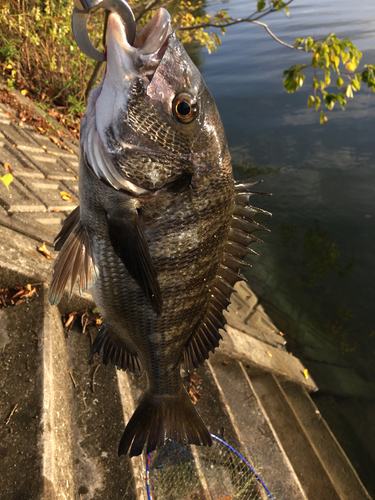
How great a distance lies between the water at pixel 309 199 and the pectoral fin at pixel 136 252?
14.6 feet

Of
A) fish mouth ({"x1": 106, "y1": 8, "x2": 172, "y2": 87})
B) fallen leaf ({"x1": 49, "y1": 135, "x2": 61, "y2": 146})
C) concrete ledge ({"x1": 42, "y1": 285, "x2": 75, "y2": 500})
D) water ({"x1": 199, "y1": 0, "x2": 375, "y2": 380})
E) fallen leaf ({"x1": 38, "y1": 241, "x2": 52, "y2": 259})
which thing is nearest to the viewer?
fish mouth ({"x1": 106, "y1": 8, "x2": 172, "y2": 87})

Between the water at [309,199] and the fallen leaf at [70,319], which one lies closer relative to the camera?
the fallen leaf at [70,319]

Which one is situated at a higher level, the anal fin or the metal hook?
the metal hook

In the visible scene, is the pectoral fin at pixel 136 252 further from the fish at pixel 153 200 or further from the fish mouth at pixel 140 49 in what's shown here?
the fish mouth at pixel 140 49

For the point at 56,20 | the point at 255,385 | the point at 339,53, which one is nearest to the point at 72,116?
the point at 56,20

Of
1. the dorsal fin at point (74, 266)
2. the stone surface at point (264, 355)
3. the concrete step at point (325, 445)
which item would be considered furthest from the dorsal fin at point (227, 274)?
the concrete step at point (325, 445)

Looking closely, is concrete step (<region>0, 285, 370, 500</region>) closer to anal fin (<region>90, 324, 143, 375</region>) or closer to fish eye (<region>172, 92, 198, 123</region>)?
anal fin (<region>90, 324, 143, 375</region>)

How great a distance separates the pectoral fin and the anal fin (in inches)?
26.3

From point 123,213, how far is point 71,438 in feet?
5.84

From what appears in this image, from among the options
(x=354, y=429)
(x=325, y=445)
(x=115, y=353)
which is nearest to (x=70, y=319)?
(x=115, y=353)

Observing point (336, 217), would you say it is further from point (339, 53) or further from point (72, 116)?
point (72, 116)

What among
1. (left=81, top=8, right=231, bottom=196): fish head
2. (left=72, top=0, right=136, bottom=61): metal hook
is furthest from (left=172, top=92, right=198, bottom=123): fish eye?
(left=72, top=0, right=136, bottom=61): metal hook

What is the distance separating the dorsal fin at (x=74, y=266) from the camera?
1481 mm

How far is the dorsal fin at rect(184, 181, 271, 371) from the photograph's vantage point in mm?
1693
